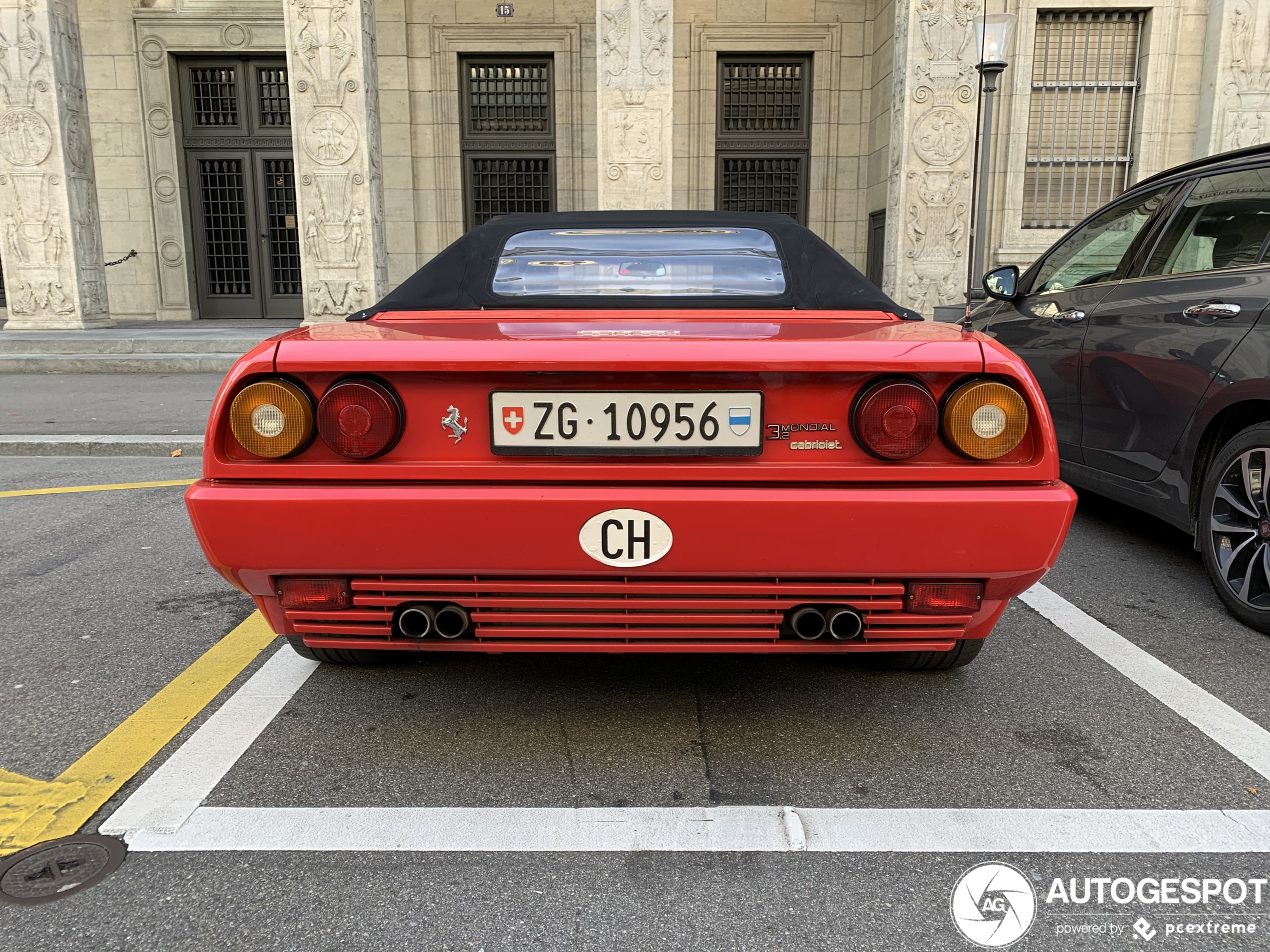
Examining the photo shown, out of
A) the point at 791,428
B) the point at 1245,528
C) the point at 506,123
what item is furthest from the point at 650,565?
the point at 506,123

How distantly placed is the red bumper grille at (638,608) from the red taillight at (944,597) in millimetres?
19

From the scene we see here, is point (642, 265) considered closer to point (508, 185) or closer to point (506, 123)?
point (508, 185)

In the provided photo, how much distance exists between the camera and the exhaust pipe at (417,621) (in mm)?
2193

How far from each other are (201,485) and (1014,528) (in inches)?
71.6

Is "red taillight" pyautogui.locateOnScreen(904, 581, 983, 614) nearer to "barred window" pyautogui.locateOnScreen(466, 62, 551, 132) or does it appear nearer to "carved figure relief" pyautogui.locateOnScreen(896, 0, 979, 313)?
"carved figure relief" pyautogui.locateOnScreen(896, 0, 979, 313)

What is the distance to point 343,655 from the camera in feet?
9.62

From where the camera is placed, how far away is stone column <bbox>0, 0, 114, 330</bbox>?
1265 cm

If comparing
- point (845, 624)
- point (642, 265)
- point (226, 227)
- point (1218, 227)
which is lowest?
point (845, 624)

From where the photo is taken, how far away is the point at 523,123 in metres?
15.6

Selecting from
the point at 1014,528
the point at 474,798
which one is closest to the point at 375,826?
the point at 474,798

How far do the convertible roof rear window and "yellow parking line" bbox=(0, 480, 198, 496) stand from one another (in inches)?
136

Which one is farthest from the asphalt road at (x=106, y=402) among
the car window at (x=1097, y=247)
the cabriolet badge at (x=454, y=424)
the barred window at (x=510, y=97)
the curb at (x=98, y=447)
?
the barred window at (x=510, y=97)

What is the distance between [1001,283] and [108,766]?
428 centimetres

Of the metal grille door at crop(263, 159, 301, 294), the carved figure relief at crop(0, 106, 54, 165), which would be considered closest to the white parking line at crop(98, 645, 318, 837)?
the carved figure relief at crop(0, 106, 54, 165)
